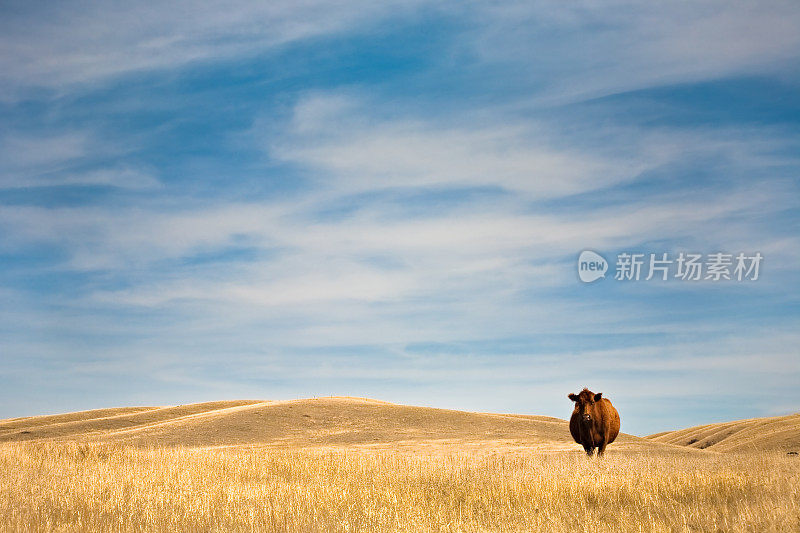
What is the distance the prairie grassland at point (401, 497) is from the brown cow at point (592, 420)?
124 inches

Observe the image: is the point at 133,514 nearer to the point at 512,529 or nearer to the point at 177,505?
the point at 177,505

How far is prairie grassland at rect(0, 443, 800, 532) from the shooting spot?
1173 cm

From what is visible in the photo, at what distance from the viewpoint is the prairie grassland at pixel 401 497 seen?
11.7 m

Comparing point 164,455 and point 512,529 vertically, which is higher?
point 164,455

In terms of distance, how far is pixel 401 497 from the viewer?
14.3m

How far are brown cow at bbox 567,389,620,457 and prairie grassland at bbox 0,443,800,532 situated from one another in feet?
10.3

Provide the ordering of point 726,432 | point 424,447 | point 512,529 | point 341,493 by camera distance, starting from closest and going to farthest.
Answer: point 512,529 < point 341,493 < point 424,447 < point 726,432

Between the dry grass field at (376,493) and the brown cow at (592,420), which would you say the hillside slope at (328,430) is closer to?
the brown cow at (592,420)

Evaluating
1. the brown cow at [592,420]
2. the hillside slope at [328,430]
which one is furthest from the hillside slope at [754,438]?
the brown cow at [592,420]

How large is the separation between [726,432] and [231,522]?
53.9 meters

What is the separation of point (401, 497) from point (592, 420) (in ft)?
37.2

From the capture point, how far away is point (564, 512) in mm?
12461

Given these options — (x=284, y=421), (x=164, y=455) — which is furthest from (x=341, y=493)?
(x=284, y=421)

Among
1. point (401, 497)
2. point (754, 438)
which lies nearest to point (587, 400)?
point (401, 497)
